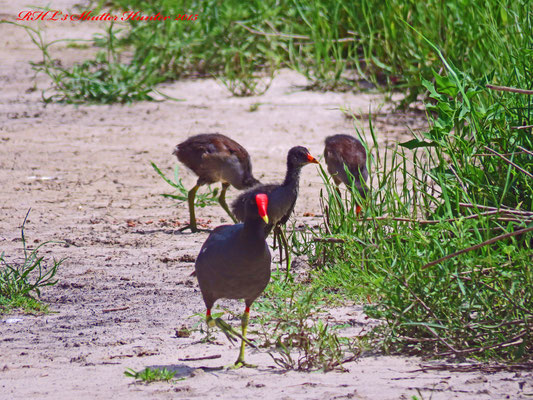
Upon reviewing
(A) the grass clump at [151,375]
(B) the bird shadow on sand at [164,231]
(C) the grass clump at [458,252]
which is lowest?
(A) the grass clump at [151,375]

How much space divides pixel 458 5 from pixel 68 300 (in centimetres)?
530

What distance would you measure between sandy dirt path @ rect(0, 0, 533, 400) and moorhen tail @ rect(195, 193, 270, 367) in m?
0.32

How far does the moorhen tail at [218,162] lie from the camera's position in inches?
281

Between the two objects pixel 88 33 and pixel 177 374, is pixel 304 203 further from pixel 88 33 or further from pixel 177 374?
pixel 88 33

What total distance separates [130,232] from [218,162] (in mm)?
947

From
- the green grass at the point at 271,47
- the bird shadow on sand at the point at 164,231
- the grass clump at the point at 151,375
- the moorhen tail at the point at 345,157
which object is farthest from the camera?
the green grass at the point at 271,47

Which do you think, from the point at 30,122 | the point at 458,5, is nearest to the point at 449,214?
the point at 458,5

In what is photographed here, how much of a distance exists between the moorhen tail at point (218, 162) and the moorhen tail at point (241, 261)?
9.63 feet

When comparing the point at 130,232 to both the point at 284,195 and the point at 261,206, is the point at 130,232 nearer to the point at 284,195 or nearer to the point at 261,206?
the point at 284,195

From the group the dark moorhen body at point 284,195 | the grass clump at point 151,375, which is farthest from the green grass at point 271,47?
the grass clump at point 151,375

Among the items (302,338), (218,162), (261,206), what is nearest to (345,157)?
(218,162)

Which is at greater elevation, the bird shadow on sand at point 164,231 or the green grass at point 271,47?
A: the green grass at point 271,47

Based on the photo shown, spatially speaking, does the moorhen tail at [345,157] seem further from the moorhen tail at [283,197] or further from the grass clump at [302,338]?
the grass clump at [302,338]

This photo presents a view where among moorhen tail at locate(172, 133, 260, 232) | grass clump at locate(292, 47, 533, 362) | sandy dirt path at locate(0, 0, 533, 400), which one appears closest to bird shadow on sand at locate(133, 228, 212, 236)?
sandy dirt path at locate(0, 0, 533, 400)
